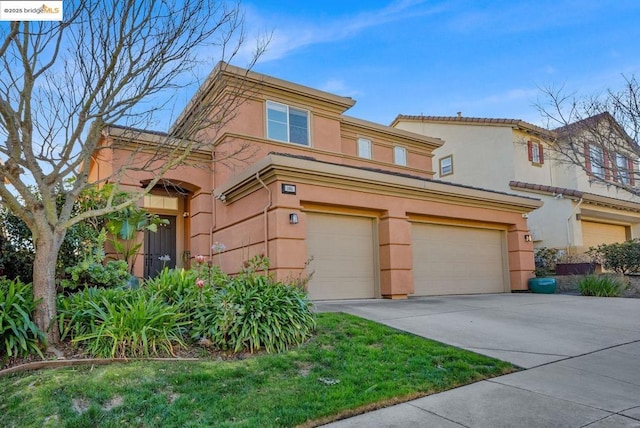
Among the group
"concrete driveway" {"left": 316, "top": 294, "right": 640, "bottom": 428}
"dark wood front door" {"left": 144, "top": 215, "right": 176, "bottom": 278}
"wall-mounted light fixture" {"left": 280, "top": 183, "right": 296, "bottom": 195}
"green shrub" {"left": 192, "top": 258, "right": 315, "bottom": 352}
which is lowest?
"concrete driveway" {"left": 316, "top": 294, "right": 640, "bottom": 428}

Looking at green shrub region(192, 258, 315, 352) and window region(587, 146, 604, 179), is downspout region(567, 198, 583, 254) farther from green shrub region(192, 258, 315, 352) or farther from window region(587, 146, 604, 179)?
green shrub region(192, 258, 315, 352)

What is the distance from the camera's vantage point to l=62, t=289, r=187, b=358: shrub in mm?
5414

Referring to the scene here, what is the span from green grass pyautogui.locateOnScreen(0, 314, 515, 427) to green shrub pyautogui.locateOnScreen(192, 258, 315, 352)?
32 centimetres

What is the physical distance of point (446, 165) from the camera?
22.9 metres

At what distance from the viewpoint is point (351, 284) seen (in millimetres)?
11109

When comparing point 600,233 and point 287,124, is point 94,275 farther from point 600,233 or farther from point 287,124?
point 600,233

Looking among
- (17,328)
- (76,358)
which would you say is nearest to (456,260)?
(76,358)

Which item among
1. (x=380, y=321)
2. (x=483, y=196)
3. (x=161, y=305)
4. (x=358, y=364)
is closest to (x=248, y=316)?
(x=161, y=305)

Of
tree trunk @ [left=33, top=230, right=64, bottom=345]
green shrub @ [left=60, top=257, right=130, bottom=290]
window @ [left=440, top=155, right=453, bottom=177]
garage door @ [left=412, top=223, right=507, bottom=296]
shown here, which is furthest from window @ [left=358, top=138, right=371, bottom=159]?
tree trunk @ [left=33, top=230, right=64, bottom=345]

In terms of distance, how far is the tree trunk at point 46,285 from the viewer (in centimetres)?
559

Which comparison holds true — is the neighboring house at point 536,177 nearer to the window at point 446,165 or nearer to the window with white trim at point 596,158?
the window at point 446,165

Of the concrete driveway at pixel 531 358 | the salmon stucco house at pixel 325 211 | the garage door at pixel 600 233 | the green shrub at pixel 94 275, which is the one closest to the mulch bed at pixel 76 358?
the concrete driveway at pixel 531 358

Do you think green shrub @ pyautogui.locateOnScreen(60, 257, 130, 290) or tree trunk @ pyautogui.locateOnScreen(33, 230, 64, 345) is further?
green shrub @ pyautogui.locateOnScreen(60, 257, 130, 290)

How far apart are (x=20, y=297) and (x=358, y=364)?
430 centimetres
